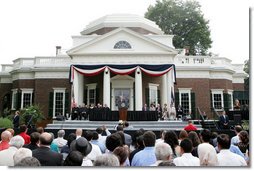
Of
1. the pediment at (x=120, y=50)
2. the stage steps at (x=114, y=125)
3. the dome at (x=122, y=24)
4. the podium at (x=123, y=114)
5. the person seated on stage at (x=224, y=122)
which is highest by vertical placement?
the dome at (x=122, y=24)

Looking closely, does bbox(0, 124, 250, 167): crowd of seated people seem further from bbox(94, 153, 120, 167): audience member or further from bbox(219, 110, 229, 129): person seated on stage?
bbox(219, 110, 229, 129): person seated on stage

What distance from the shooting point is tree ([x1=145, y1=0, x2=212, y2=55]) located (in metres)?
33.7

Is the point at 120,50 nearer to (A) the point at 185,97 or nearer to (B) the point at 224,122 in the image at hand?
(A) the point at 185,97

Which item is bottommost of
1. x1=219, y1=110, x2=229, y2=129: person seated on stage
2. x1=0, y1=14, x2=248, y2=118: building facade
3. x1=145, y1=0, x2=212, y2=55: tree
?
x1=219, y1=110, x2=229, y2=129: person seated on stage

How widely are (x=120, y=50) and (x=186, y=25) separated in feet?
57.1

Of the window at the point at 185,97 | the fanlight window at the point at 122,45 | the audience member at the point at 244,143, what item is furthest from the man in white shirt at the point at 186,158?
the window at the point at 185,97

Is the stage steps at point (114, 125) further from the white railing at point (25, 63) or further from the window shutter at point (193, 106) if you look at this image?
the white railing at point (25, 63)

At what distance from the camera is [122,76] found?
20016 millimetres

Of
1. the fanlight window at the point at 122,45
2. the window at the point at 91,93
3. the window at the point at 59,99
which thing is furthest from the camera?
the window at the point at 59,99

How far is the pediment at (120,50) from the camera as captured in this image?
62.6ft

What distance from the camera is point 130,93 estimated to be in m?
20.3

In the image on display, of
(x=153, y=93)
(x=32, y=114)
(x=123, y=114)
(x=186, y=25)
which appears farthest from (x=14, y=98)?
(x=186, y=25)

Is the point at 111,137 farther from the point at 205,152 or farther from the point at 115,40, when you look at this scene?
the point at 115,40

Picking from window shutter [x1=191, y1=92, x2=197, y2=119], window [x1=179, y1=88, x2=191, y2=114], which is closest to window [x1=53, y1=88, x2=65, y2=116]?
window [x1=179, y1=88, x2=191, y2=114]
